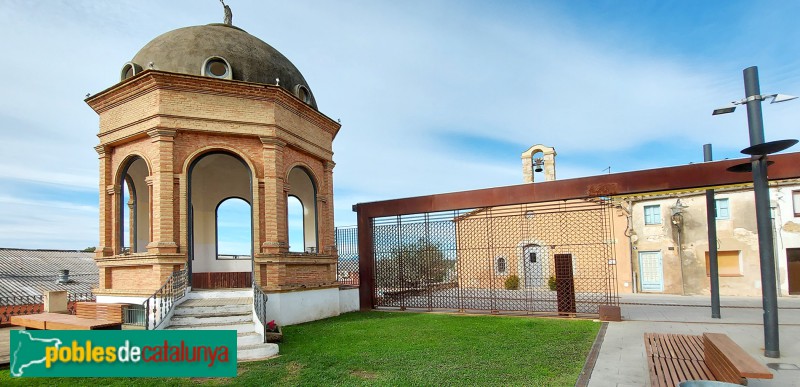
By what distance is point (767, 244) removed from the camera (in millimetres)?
7285

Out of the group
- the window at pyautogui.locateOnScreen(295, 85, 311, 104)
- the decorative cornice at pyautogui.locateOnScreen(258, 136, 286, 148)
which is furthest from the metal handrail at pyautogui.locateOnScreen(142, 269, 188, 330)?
the window at pyautogui.locateOnScreen(295, 85, 311, 104)

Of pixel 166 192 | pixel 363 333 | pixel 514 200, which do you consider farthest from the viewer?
pixel 514 200

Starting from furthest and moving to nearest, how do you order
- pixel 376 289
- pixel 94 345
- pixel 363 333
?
pixel 376 289 < pixel 363 333 < pixel 94 345

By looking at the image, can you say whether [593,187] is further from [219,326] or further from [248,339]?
[219,326]

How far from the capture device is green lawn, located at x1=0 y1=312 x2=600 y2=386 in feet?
20.8

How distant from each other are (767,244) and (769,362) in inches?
69.0

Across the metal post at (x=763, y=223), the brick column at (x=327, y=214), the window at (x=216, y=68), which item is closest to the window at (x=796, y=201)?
the metal post at (x=763, y=223)

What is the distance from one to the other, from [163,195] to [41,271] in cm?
1209

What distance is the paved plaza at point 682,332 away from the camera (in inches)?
247

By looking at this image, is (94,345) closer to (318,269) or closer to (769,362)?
(318,269)

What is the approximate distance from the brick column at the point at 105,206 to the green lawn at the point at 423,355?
5.29 metres

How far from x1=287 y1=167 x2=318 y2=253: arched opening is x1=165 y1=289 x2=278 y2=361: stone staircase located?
11.1 feet

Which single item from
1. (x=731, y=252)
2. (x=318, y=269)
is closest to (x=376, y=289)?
(x=318, y=269)

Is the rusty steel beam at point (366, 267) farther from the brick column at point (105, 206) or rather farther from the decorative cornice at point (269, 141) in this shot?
the brick column at point (105, 206)
